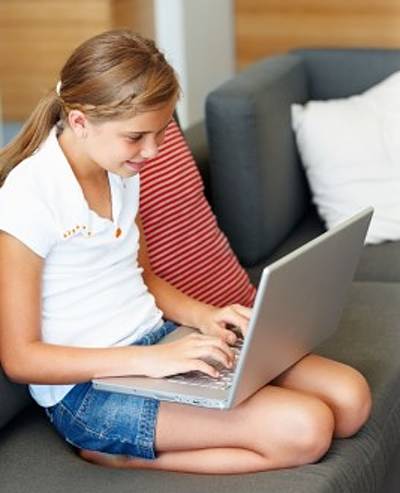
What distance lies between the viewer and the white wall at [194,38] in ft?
13.1

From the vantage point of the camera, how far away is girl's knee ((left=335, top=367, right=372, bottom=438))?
1.92 meters

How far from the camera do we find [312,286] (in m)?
1.81

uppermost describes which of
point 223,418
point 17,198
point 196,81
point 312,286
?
point 17,198

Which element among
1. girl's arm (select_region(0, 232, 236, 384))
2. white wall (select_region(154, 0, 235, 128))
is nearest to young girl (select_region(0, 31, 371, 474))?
girl's arm (select_region(0, 232, 236, 384))

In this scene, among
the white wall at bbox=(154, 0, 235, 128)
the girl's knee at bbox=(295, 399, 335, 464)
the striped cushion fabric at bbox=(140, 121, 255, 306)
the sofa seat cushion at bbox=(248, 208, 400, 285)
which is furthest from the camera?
the white wall at bbox=(154, 0, 235, 128)

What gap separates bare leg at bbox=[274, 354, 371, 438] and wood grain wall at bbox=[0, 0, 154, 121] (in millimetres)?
A: 2097

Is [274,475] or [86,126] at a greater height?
[86,126]

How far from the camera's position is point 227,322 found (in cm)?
198

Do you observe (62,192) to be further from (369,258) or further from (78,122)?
(369,258)

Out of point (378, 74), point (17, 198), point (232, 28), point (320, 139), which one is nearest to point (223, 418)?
point (17, 198)

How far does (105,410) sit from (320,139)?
4.15ft

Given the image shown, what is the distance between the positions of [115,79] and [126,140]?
0.29 feet

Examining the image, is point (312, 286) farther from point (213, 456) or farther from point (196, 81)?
point (196, 81)

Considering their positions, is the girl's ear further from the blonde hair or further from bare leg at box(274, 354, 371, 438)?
bare leg at box(274, 354, 371, 438)
